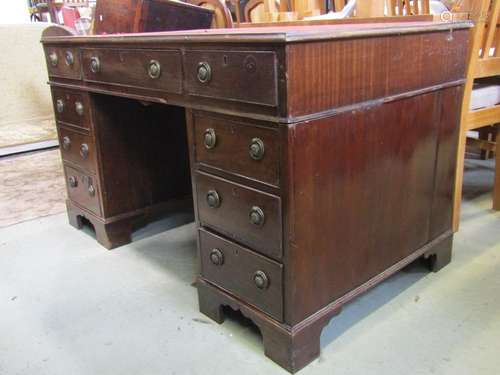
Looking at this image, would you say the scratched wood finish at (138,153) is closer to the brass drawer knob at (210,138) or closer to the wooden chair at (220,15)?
the wooden chair at (220,15)

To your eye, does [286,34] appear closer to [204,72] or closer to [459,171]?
[204,72]

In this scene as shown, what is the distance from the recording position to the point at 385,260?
1.26 m

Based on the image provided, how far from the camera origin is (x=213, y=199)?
45.0 inches

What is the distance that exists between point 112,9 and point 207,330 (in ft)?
3.36

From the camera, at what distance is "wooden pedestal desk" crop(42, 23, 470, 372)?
936mm

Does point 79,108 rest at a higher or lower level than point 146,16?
lower

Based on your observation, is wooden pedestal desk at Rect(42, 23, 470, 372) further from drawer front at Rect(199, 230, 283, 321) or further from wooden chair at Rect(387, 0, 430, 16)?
wooden chair at Rect(387, 0, 430, 16)

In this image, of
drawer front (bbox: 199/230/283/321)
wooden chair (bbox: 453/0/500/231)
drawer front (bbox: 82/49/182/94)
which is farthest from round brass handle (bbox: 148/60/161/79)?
wooden chair (bbox: 453/0/500/231)

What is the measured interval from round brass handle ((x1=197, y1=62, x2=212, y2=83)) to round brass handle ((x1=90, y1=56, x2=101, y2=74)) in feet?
1.76

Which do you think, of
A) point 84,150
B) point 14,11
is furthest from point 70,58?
point 14,11

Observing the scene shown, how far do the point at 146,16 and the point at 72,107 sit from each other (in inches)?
17.9

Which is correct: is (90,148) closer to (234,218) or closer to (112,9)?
(112,9)

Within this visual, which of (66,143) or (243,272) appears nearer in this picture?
(243,272)

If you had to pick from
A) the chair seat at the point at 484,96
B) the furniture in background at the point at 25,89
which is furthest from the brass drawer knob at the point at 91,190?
the furniture in background at the point at 25,89
